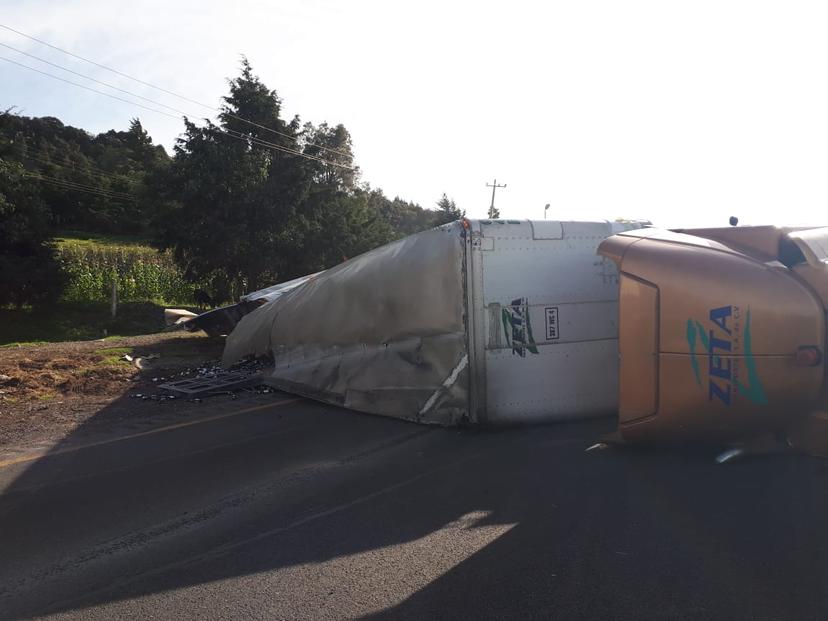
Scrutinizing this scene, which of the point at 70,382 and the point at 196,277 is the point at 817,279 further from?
the point at 196,277

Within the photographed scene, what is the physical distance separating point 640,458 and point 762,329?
55.2 inches

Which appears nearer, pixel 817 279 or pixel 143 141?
pixel 817 279

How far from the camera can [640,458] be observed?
520cm

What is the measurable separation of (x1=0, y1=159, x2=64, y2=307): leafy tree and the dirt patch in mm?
12174

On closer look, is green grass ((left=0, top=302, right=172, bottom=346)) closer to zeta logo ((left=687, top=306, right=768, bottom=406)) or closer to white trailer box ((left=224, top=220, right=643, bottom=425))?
white trailer box ((left=224, top=220, right=643, bottom=425))

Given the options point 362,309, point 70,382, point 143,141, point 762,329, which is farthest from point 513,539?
point 143,141

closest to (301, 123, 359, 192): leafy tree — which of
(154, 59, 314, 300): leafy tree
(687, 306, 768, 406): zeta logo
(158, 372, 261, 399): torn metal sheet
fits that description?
(154, 59, 314, 300): leafy tree

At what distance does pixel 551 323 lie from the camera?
21.2 ft

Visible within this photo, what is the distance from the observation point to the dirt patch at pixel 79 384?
23.1 ft

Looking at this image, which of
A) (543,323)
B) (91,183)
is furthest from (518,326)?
(91,183)

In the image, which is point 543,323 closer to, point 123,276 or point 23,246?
point 23,246

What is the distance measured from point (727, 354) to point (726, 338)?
0.39 ft

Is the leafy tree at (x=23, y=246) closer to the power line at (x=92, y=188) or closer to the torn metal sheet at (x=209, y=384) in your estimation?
the torn metal sheet at (x=209, y=384)

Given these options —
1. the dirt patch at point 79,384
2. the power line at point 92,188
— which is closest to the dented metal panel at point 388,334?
the dirt patch at point 79,384
